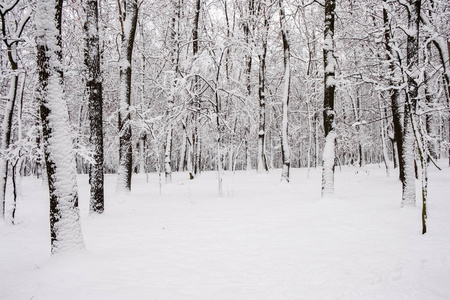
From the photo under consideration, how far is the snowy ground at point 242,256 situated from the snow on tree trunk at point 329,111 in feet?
3.32

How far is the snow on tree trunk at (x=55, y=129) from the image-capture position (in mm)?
4227

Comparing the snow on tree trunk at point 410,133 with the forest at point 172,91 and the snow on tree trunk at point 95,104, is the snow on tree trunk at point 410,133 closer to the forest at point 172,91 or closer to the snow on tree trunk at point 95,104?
the forest at point 172,91

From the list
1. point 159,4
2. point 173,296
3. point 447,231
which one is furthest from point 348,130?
point 173,296

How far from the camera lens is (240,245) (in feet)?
17.5

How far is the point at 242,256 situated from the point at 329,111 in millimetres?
6340

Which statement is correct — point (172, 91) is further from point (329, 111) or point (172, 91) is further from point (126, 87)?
point (329, 111)

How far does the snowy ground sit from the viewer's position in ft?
11.7

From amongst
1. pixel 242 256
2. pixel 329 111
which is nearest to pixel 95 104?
pixel 242 256

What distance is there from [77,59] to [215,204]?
13578 millimetres

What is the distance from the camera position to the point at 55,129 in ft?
14.0

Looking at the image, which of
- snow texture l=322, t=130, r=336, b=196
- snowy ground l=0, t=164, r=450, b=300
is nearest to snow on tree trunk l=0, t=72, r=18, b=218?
snowy ground l=0, t=164, r=450, b=300

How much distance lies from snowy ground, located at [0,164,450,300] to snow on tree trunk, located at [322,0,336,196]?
3.32 feet

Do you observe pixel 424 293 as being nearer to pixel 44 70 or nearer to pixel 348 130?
pixel 44 70

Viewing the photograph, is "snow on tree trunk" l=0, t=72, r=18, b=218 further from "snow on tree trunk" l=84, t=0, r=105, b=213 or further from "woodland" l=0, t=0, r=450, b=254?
"snow on tree trunk" l=84, t=0, r=105, b=213
